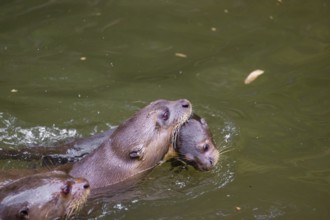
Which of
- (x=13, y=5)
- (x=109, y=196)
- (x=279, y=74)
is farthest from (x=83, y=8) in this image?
(x=109, y=196)

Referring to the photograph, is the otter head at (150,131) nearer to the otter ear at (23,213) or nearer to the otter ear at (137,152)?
the otter ear at (137,152)

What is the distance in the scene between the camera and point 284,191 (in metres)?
4.92

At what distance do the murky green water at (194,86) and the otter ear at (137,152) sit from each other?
29 centimetres

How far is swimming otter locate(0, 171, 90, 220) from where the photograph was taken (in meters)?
4.04

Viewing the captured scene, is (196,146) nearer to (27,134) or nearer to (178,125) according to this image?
(178,125)

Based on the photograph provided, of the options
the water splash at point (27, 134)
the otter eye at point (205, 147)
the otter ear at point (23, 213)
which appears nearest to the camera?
the otter ear at point (23, 213)

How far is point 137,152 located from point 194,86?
178 cm

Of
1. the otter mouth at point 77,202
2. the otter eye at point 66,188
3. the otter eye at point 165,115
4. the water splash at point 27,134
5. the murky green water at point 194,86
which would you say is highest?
the otter eye at point 165,115

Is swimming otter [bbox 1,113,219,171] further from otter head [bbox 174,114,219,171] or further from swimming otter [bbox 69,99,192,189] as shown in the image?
swimming otter [bbox 69,99,192,189]

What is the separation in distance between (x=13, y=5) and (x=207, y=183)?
3971mm

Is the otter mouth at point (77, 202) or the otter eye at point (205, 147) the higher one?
the otter mouth at point (77, 202)

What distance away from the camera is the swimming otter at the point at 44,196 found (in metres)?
4.04

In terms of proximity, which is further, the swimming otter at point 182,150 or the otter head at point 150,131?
the swimming otter at point 182,150

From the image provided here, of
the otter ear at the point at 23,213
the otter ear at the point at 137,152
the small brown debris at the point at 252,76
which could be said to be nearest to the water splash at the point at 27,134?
the otter ear at the point at 137,152
